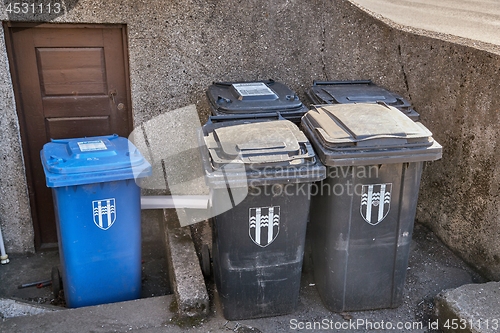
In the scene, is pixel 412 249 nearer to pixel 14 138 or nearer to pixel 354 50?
pixel 354 50

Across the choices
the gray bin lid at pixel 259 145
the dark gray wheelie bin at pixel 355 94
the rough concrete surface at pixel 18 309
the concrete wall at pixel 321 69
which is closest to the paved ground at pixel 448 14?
the concrete wall at pixel 321 69

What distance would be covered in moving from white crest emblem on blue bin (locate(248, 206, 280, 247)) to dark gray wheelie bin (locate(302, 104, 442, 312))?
1.24 ft

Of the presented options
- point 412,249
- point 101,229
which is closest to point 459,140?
point 412,249

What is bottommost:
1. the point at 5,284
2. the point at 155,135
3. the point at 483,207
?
the point at 5,284

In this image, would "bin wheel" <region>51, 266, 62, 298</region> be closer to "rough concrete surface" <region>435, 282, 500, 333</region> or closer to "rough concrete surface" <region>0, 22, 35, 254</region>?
"rough concrete surface" <region>0, 22, 35, 254</region>

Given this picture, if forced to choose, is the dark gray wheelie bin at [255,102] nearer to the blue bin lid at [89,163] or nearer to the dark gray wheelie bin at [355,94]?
the dark gray wheelie bin at [355,94]

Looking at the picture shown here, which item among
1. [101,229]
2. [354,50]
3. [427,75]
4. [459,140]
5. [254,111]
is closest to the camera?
[101,229]

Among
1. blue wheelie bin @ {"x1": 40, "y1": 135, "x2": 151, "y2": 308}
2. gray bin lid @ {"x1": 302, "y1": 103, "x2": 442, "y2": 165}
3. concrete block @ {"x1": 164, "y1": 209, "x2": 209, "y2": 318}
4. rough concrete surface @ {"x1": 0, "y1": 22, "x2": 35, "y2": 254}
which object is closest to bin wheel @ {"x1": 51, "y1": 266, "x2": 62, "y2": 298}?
blue wheelie bin @ {"x1": 40, "y1": 135, "x2": 151, "y2": 308}

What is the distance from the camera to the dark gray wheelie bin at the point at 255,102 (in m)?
3.44

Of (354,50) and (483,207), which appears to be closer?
(483,207)

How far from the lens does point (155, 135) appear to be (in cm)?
417

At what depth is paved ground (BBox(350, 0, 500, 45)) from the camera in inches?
328

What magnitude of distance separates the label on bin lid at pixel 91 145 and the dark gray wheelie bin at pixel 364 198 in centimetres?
146

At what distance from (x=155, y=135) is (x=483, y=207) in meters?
2.76
